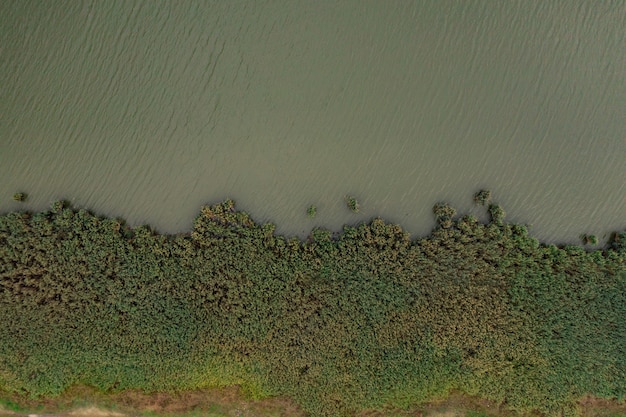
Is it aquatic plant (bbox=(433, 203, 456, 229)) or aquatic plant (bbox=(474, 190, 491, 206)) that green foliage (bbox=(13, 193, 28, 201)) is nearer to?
aquatic plant (bbox=(433, 203, 456, 229))

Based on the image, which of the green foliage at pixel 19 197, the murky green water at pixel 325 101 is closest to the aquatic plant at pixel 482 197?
the murky green water at pixel 325 101

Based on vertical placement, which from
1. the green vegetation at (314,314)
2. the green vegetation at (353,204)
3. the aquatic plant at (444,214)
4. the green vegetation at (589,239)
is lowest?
the green vegetation at (314,314)

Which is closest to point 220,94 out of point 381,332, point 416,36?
point 416,36

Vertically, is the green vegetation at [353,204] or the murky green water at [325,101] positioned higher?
the murky green water at [325,101]

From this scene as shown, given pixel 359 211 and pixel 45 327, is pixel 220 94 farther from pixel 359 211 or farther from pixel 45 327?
pixel 45 327

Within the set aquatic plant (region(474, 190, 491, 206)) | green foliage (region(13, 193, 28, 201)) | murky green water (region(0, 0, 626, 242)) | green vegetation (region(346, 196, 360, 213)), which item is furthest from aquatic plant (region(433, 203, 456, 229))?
green foliage (region(13, 193, 28, 201))

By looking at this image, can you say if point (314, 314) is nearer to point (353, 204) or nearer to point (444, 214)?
point (353, 204)

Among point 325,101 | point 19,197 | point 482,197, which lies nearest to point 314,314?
point 482,197

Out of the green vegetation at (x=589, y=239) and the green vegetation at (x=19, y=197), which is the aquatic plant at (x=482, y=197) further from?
the green vegetation at (x=19, y=197)
